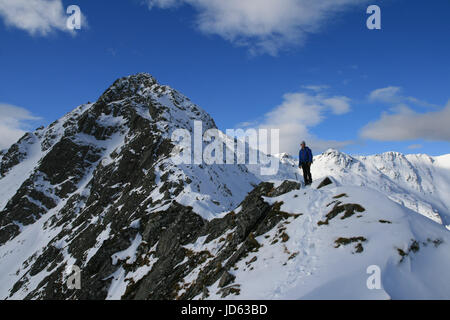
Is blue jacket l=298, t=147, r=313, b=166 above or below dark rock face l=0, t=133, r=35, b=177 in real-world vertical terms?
below

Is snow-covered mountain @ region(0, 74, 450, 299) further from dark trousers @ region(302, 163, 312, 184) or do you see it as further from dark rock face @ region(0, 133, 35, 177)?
dark rock face @ region(0, 133, 35, 177)

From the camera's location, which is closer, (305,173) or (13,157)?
(305,173)

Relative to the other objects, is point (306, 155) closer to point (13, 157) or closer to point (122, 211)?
point (122, 211)

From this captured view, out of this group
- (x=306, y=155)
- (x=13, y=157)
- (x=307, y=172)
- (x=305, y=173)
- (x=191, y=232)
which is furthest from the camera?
(x=13, y=157)

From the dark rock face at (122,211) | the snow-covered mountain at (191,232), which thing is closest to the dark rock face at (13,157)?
the dark rock face at (122,211)

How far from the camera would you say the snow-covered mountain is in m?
12.4

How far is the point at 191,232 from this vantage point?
3206cm

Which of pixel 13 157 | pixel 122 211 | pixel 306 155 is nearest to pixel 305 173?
pixel 306 155

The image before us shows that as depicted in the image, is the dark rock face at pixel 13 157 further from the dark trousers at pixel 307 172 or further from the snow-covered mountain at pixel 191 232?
the dark trousers at pixel 307 172

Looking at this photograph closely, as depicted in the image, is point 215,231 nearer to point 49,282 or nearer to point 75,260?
point 75,260

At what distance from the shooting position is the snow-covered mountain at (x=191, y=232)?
12.4m

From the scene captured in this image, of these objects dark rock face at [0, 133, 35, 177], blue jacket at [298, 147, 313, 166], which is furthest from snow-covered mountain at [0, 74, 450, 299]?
dark rock face at [0, 133, 35, 177]

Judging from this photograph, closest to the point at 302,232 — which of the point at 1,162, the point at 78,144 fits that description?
the point at 78,144
